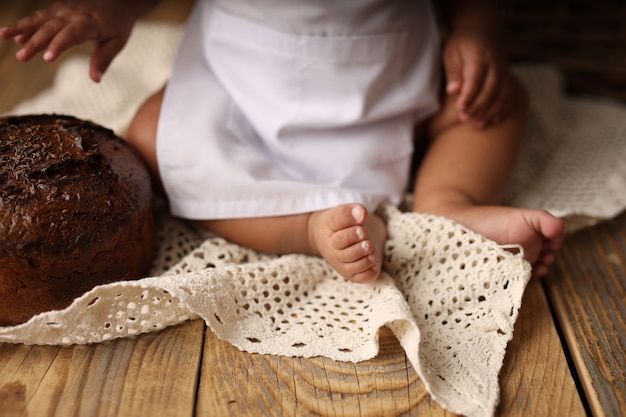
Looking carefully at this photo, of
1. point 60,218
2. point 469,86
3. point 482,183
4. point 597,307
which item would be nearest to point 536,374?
point 597,307

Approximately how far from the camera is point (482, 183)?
0.96 metres

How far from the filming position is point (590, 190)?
1094mm

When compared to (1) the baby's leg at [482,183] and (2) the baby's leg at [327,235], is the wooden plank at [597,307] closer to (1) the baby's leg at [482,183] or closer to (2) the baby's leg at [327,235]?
(1) the baby's leg at [482,183]

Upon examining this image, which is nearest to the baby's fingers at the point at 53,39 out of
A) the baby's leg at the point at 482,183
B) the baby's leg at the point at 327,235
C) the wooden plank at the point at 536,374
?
the baby's leg at the point at 327,235

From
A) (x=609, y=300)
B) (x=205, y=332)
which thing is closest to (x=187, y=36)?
(x=205, y=332)

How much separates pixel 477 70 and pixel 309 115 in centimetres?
25

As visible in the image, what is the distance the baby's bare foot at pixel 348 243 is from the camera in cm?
79

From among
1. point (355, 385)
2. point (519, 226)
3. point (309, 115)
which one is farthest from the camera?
point (309, 115)

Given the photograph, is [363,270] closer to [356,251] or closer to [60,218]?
[356,251]

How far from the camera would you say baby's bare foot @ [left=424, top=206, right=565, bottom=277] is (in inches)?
32.3

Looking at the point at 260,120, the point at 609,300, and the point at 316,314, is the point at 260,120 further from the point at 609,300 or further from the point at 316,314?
the point at 609,300

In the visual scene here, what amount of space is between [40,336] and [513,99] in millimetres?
732

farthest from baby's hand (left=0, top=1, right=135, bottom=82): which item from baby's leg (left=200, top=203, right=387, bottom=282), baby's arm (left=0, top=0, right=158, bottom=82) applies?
baby's leg (left=200, top=203, right=387, bottom=282)

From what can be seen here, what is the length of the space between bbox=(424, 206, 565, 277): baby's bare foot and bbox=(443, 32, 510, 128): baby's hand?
0.18 meters
